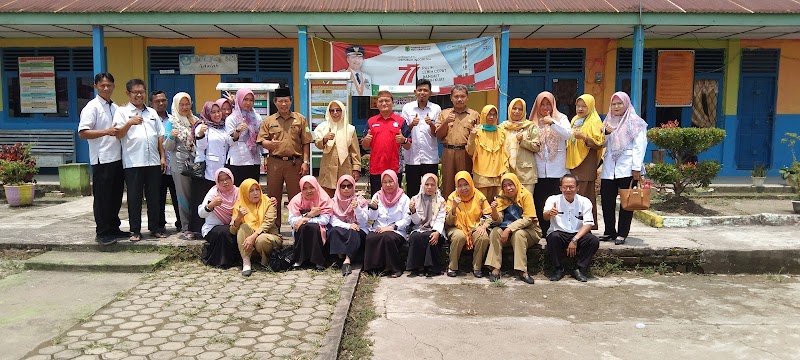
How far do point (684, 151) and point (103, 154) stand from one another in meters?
6.83

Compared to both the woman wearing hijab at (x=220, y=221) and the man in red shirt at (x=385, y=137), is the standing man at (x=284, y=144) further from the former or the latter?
the man in red shirt at (x=385, y=137)

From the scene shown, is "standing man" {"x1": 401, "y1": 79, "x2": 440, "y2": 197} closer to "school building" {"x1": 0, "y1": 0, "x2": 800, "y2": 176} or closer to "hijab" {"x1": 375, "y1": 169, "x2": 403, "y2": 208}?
"hijab" {"x1": 375, "y1": 169, "x2": 403, "y2": 208}

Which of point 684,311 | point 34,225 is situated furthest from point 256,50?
point 684,311

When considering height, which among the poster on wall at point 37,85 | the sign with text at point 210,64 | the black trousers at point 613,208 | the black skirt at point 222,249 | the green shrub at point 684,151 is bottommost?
the black skirt at point 222,249

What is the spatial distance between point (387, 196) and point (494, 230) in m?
1.00

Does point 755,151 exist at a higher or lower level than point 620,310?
higher

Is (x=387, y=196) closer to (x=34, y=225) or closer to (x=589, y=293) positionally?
(x=589, y=293)

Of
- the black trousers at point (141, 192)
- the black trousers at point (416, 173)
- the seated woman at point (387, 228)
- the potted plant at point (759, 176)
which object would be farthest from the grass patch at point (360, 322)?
the potted plant at point (759, 176)

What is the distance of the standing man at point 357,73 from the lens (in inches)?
361

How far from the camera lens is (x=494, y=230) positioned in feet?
16.5

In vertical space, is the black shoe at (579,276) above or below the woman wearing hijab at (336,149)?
below

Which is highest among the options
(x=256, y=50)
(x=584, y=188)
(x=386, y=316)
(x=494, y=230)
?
(x=256, y=50)

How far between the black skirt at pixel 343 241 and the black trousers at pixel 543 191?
1701 mm

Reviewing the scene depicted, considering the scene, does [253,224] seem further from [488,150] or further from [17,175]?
[17,175]
